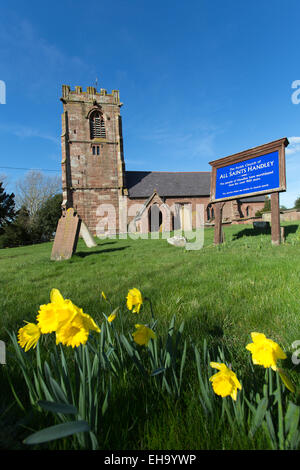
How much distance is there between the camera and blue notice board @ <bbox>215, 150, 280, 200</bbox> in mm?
7832

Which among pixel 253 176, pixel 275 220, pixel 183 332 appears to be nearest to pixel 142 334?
pixel 183 332

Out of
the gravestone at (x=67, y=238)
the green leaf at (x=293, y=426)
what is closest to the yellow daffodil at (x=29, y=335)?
the green leaf at (x=293, y=426)

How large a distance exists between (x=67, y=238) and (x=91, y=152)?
21.5 m

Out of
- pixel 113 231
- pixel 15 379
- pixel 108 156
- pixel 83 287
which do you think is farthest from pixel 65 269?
pixel 108 156

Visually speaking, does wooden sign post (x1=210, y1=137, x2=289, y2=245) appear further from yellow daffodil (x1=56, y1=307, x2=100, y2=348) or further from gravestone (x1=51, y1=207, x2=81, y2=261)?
yellow daffodil (x1=56, y1=307, x2=100, y2=348)

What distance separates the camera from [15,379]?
1345 mm

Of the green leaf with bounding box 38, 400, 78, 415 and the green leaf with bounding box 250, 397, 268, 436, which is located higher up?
the green leaf with bounding box 38, 400, 78, 415

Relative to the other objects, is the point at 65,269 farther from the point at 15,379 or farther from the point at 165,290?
the point at 15,379

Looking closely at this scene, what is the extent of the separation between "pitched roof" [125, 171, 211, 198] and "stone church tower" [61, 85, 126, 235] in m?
3.13

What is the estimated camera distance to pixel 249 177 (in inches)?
334

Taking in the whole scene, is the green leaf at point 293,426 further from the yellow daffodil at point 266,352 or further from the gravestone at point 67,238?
the gravestone at point 67,238

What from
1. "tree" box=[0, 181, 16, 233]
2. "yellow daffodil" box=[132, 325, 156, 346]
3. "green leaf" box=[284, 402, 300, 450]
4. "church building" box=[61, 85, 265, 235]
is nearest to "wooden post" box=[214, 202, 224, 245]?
"yellow daffodil" box=[132, 325, 156, 346]

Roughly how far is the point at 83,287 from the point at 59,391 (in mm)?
3300

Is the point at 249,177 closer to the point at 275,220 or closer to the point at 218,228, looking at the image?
the point at 275,220
